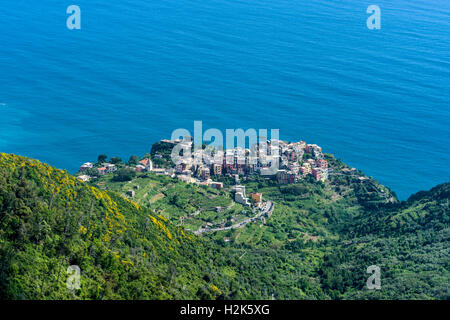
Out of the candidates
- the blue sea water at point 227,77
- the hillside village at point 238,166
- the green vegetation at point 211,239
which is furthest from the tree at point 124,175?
the blue sea water at point 227,77

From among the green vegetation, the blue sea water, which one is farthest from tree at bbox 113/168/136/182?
the blue sea water

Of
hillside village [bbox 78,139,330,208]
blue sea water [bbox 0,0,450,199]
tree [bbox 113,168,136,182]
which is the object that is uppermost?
blue sea water [bbox 0,0,450,199]

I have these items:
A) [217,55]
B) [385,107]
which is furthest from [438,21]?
[217,55]

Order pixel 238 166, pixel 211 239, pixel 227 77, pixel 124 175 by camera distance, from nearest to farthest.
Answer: pixel 211 239 → pixel 124 175 → pixel 238 166 → pixel 227 77

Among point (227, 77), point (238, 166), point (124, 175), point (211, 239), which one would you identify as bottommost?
point (211, 239)

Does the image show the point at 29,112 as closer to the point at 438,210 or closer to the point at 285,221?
the point at 285,221

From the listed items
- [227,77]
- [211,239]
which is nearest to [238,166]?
[211,239]

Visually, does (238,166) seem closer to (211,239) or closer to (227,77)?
(211,239)

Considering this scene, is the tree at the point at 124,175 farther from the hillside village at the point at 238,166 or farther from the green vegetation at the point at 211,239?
the hillside village at the point at 238,166

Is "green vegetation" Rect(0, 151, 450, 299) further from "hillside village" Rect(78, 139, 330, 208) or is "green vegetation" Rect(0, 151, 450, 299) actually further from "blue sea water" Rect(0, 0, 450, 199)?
"blue sea water" Rect(0, 0, 450, 199)

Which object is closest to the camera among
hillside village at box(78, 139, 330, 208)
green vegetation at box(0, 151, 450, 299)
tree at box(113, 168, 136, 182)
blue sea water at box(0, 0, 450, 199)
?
green vegetation at box(0, 151, 450, 299)
